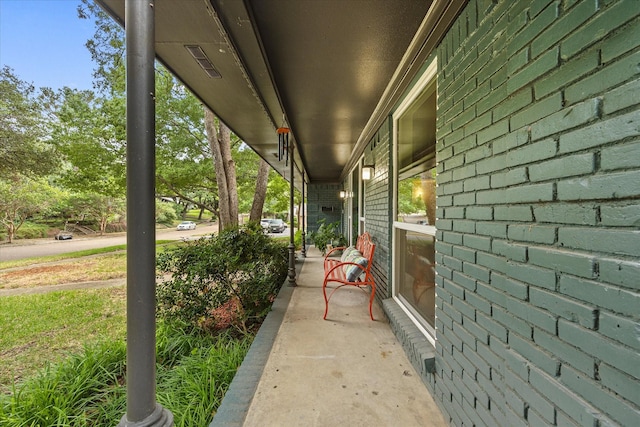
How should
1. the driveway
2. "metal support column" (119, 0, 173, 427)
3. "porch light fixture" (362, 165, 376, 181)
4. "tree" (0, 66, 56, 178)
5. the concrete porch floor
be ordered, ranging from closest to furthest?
"metal support column" (119, 0, 173, 427)
the concrete porch floor
"porch light fixture" (362, 165, 376, 181)
"tree" (0, 66, 56, 178)
the driveway

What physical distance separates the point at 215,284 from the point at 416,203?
7.92 ft

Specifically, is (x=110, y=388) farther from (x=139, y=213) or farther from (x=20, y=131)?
(x=20, y=131)

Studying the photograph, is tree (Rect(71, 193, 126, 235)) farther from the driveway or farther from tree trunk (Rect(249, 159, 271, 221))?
tree trunk (Rect(249, 159, 271, 221))

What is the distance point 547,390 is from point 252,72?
9.17ft

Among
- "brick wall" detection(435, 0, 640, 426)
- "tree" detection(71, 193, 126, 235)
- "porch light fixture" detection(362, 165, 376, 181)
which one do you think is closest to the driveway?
"tree" detection(71, 193, 126, 235)

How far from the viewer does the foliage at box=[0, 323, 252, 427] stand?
1.88m

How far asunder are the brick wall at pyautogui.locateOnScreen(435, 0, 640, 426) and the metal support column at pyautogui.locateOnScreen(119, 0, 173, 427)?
4.32 feet

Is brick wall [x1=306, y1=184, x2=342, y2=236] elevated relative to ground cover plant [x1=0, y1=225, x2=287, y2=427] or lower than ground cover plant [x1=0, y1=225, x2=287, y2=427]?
elevated

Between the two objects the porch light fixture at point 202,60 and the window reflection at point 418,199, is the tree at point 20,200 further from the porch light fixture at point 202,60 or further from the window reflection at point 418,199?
the window reflection at point 418,199

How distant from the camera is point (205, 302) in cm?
309

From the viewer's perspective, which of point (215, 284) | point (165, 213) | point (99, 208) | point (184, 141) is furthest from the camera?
point (165, 213)

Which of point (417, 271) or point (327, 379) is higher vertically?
point (417, 271)

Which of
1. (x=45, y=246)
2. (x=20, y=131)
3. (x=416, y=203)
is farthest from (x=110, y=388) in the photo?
(x=45, y=246)

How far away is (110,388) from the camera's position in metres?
2.26
